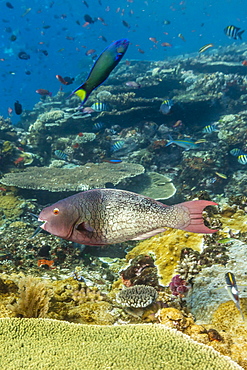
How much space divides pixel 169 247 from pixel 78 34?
350 feet

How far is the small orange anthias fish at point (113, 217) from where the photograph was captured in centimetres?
184

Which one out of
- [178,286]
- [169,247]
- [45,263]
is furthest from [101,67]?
[45,263]

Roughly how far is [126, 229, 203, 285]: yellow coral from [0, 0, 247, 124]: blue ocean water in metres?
30.0

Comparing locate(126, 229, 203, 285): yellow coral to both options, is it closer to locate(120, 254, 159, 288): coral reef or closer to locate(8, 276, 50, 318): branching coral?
locate(120, 254, 159, 288): coral reef

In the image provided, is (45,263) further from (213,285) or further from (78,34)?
(78,34)

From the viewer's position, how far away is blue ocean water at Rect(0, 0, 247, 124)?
59.1m

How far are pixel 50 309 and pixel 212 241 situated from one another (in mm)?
2728

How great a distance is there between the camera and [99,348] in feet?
6.64

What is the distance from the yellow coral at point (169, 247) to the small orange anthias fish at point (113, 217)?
2166mm

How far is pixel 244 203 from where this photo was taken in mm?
4832

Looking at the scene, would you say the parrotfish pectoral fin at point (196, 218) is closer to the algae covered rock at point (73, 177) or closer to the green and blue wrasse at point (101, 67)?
the green and blue wrasse at point (101, 67)

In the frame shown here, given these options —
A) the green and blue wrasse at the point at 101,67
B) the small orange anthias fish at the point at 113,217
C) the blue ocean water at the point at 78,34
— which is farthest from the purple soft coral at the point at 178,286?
the blue ocean water at the point at 78,34

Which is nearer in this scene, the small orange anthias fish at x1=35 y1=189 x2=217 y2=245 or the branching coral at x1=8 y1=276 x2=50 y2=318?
the small orange anthias fish at x1=35 y1=189 x2=217 y2=245

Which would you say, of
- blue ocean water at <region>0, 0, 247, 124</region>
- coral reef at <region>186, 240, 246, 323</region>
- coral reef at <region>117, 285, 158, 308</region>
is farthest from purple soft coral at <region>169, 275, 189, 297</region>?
blue ocean water at <region>0, 0, 247, 124</region>
